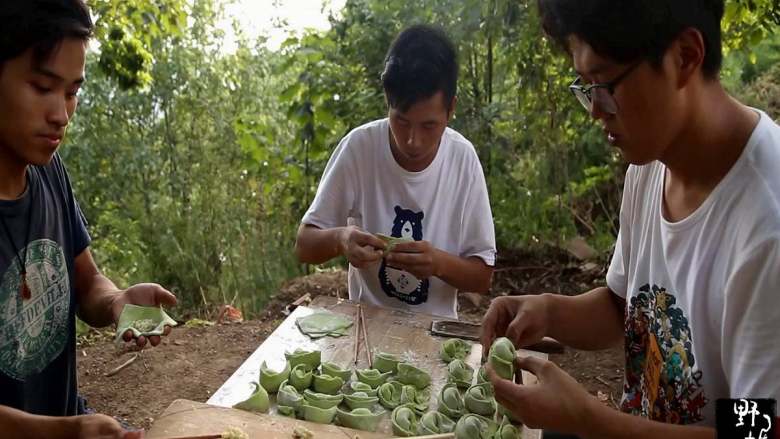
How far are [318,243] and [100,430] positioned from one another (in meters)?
1.57

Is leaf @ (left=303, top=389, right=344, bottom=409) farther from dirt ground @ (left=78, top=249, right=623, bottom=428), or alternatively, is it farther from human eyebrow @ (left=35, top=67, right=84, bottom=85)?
dirt ground @ (left=78, top=249, right=623, bottom=428)

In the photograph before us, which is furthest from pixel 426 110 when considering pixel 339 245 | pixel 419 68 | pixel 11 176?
pixel 11 176

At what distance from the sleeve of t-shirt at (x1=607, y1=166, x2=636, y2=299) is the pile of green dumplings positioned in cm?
46

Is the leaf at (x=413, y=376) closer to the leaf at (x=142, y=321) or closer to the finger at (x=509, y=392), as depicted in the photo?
the finger at (x=509, y=392)

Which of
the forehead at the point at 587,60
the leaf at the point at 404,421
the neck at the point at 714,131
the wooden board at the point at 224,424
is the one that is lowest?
the wooden board at the point at 224,424

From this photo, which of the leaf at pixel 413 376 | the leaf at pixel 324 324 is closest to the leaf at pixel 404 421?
the leaf at pixel 413 376

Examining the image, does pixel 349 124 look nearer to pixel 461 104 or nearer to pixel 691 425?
pixel 461 104

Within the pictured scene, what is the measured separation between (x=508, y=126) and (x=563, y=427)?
4372 millimetres

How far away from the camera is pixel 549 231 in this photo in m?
6.08

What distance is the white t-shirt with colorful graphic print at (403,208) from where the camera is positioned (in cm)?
325

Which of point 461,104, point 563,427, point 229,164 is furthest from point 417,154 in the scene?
point 229,164

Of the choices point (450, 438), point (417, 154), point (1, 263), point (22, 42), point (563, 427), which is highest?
point (22, 42)

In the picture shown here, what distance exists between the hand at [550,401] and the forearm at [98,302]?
146cm

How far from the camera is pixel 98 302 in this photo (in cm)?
247
